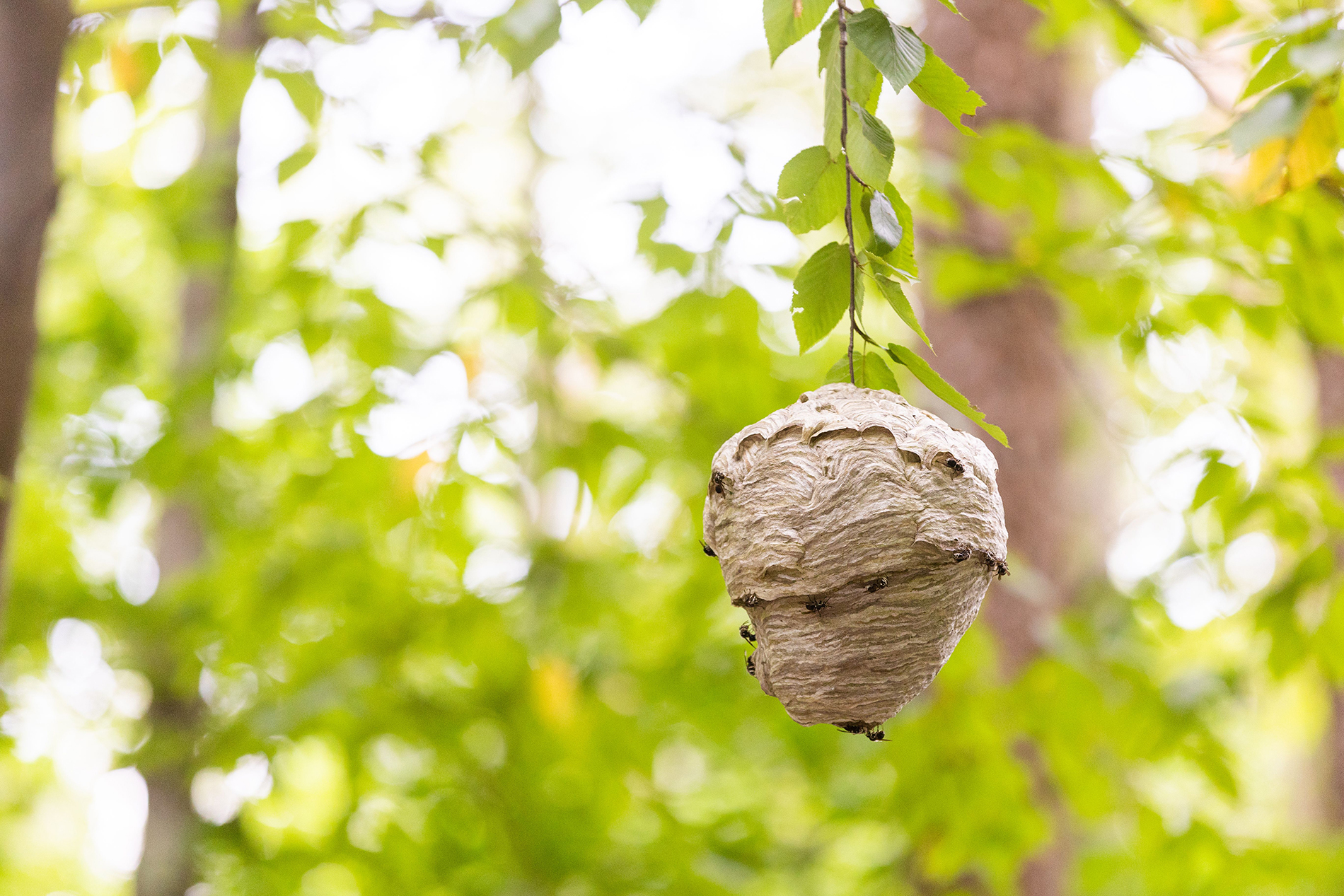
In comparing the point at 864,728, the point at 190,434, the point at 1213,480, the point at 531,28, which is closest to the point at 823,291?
the point at 864,728

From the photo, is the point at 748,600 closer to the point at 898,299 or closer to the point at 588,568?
the point at 898,299

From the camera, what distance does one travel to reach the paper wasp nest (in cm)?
124

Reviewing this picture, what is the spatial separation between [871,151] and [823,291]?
16cm

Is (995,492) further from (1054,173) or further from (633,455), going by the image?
(633,455)

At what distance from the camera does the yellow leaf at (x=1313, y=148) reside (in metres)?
1.66

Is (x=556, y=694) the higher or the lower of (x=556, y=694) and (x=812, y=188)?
the lower

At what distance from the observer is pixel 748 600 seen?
51.7 inches

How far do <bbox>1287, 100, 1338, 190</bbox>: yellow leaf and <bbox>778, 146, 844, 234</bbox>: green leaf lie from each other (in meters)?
0.94

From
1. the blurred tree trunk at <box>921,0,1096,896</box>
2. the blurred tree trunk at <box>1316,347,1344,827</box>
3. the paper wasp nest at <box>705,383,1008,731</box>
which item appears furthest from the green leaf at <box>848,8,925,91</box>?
the blurred tree trunk at <box>1316,347,1344,827</box>

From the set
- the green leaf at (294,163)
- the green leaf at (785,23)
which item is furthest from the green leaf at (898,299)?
the green leaf at (294,163)

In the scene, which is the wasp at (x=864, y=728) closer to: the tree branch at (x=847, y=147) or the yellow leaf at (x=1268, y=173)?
the tree branch at (x=847, y=147)

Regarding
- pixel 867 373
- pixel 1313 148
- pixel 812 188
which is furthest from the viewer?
pixel 1313 148

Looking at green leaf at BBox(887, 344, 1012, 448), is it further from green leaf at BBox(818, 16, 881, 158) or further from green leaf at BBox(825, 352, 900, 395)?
green leaf at BBox(818, 16, 881, 158)

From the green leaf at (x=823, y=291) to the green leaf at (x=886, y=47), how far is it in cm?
19
